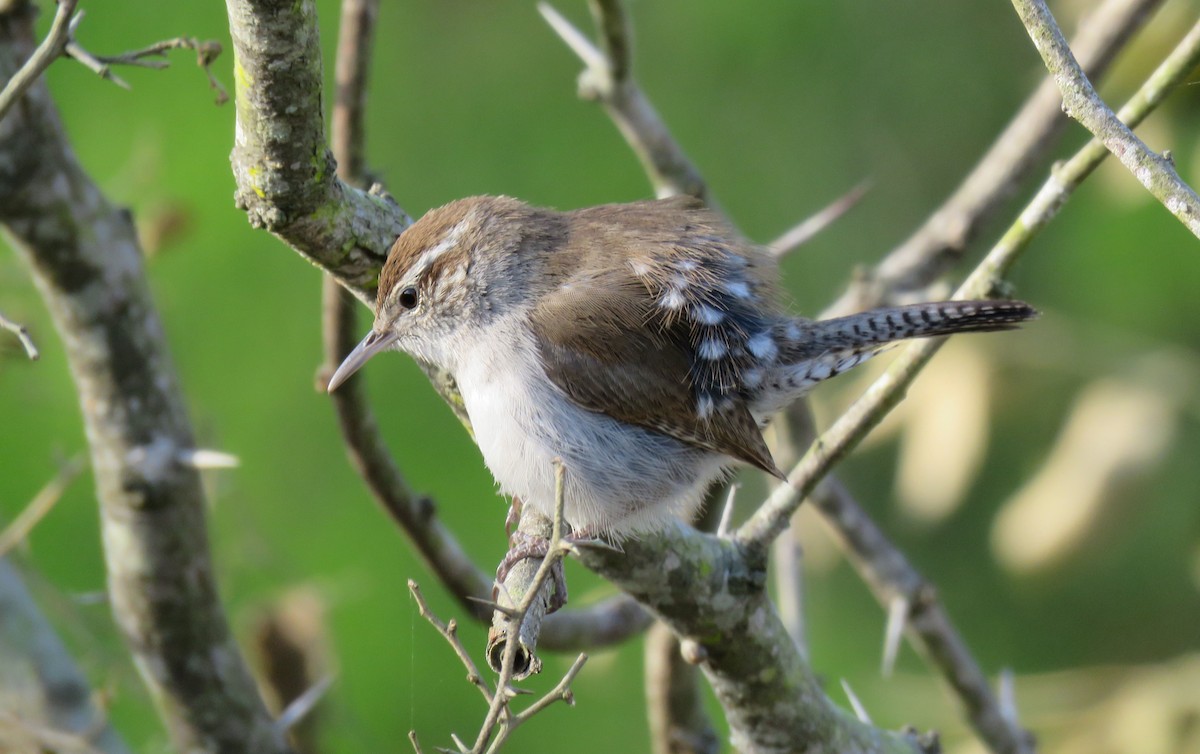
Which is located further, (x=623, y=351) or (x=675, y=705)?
(x=675, y=705)

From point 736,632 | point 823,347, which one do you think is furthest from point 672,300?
point 736,632

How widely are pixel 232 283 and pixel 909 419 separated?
10.9 ft

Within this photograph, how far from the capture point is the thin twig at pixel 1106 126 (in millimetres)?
1595

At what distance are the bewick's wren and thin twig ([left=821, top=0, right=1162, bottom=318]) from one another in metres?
0.69

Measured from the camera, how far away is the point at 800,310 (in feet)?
14.9

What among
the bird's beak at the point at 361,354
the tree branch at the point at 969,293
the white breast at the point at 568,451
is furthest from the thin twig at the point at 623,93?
the tree branch at the point at 969,293

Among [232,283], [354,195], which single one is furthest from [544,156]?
[354,195]

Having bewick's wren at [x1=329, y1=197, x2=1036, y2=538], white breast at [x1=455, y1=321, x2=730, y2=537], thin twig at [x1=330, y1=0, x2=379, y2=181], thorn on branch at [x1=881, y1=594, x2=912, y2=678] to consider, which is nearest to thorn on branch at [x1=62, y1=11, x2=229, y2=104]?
bewick's wren at [x1=329, y1=197, x2=1036, y2=538]

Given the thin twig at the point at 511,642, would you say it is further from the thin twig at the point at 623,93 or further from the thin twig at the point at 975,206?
the thin twig at the point at 975,206

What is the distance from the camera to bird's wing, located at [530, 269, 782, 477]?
8.61 ft

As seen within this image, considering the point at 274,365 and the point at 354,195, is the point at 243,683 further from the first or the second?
the point at 274,365

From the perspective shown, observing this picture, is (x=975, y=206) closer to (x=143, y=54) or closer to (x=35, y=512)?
(x=143, y=54)

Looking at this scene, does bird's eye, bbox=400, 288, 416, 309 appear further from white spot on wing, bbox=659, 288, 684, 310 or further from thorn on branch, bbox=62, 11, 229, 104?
thorn on branch, bbox=62, 11, 229, 104

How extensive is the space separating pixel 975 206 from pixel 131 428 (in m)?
2.40
